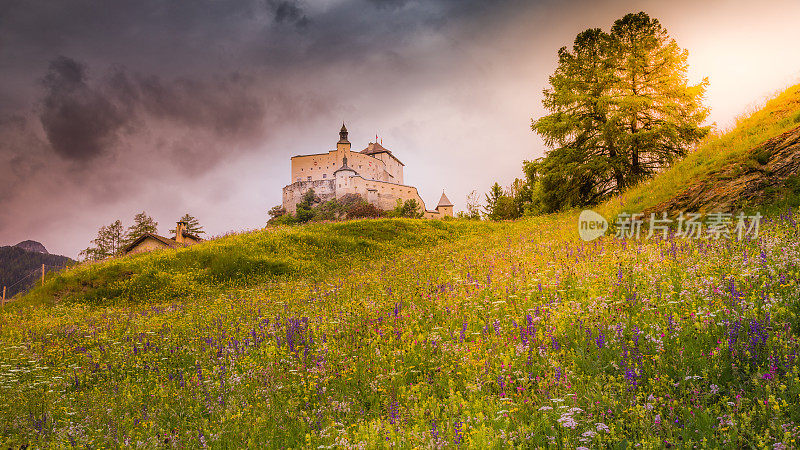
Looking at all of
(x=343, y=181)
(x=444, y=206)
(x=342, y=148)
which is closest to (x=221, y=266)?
(x=343, y=181)

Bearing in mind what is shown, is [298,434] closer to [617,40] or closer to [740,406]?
[740,406]

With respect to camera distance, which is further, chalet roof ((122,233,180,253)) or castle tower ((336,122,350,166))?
castle tower ((336,122,350,166))

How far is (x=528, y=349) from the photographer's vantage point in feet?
16.7

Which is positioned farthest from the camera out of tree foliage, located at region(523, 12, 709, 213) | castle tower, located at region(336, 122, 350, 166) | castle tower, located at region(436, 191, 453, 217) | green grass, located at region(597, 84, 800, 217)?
castle tower, located at region(336, 122, 350, 166)

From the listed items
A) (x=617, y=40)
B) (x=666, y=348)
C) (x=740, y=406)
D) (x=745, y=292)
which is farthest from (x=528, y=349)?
(x=617, y=40)

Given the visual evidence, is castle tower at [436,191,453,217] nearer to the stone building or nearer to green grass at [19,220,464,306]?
the stone building

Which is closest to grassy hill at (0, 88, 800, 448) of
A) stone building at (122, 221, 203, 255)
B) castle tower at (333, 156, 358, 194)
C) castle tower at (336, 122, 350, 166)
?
stone building at (122, 221, 203, 255)

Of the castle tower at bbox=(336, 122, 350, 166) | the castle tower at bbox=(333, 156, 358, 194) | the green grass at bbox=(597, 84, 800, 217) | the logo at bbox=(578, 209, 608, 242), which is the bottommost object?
the logo at bbox=(578, 209, 608, 242)

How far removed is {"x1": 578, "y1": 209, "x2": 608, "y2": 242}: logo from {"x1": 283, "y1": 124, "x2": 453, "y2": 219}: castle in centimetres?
10182

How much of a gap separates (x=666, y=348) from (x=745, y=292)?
62.7 inches

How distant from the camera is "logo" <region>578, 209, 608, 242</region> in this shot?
44.8 ft

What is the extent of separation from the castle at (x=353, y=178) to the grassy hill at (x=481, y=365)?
111592 mm

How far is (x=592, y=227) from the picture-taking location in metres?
15.5

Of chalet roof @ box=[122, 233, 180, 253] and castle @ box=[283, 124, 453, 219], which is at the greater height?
castle @ box=[283, 124, 453, 219]
